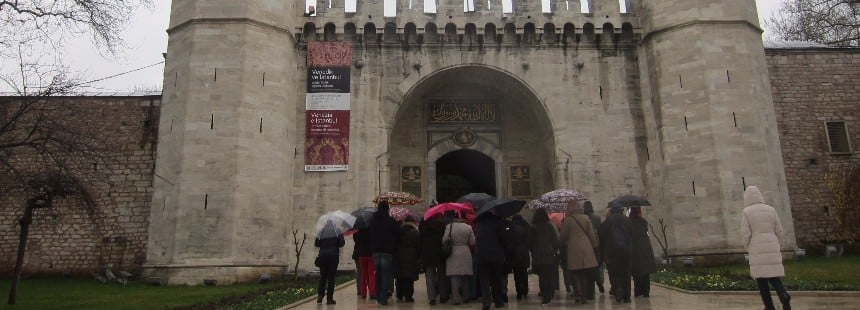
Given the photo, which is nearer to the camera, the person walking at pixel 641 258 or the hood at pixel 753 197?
the hood at pixel 753 197

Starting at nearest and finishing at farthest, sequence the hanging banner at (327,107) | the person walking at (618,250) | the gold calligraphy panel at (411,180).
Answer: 1. the person walking at (618,250)
2. the hanging banner at (327,107)
3. the gold calligraphy panel at (411,180)

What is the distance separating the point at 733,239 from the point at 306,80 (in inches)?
475

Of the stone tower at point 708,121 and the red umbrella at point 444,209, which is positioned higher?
the stone tower at point 708,121

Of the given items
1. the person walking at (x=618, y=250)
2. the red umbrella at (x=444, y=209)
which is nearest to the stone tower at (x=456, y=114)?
the red umbrella at (x=444, y=209)

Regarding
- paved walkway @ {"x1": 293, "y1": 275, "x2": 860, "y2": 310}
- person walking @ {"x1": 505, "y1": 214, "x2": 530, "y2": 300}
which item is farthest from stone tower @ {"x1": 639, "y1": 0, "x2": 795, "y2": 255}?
person walking @ {"x1": 505, "y1": 214, "x2": 530, "y2": 300}

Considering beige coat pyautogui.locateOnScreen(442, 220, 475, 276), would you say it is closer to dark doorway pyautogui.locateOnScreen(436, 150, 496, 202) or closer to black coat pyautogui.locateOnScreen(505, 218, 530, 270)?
black coat pyautogui.locateOnScreen(505, 218, 530, 270)

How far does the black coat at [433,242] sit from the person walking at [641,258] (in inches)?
106

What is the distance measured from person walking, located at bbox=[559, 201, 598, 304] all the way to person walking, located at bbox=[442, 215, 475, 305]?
4.16ft

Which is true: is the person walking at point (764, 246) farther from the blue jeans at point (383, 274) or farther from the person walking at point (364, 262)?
the person walking at point (364, 262)

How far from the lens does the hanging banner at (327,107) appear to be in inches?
652

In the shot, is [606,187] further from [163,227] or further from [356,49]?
[163,227]

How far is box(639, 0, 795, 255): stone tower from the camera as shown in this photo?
15.3m

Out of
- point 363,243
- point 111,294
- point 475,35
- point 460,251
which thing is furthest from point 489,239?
point 475,35

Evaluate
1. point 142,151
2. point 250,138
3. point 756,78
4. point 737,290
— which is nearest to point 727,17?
point 756,78
